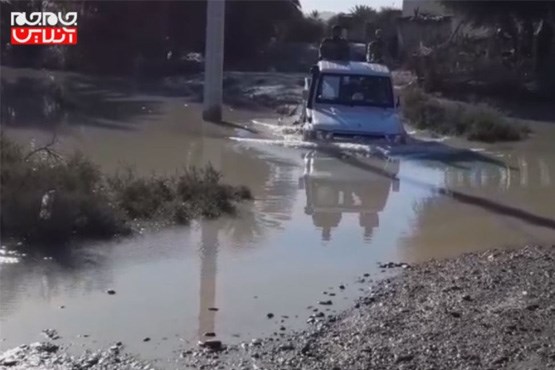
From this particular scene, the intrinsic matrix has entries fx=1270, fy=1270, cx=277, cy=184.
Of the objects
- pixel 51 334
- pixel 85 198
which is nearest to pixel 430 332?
pixel 51 334

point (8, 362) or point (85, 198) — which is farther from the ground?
point (85, 198)

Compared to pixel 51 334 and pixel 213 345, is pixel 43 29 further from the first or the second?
pixel 213 345

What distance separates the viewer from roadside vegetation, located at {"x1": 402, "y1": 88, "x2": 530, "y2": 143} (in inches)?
1079

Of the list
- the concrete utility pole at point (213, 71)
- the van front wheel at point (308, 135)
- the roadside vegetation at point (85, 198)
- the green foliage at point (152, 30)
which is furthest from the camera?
the green foliage at point (152, 30)

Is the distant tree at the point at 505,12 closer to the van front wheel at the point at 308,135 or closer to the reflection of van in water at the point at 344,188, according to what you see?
the van front wheel at the point at 308,135

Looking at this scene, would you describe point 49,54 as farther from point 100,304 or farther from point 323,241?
point 100,304

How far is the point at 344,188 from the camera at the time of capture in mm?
18578

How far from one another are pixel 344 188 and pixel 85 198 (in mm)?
5904

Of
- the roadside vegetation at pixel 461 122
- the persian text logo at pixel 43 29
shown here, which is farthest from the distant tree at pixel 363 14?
the persian text logo at pixel 43 29

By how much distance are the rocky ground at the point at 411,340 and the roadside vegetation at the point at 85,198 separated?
11.7ft

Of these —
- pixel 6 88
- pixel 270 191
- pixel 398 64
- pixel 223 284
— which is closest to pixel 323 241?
pixel 223 284

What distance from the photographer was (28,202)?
41.9 feet

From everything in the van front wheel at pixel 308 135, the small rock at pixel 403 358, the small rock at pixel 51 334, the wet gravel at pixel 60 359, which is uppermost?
the small rock at pixel 403 358

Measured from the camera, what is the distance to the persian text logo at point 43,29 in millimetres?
15039
